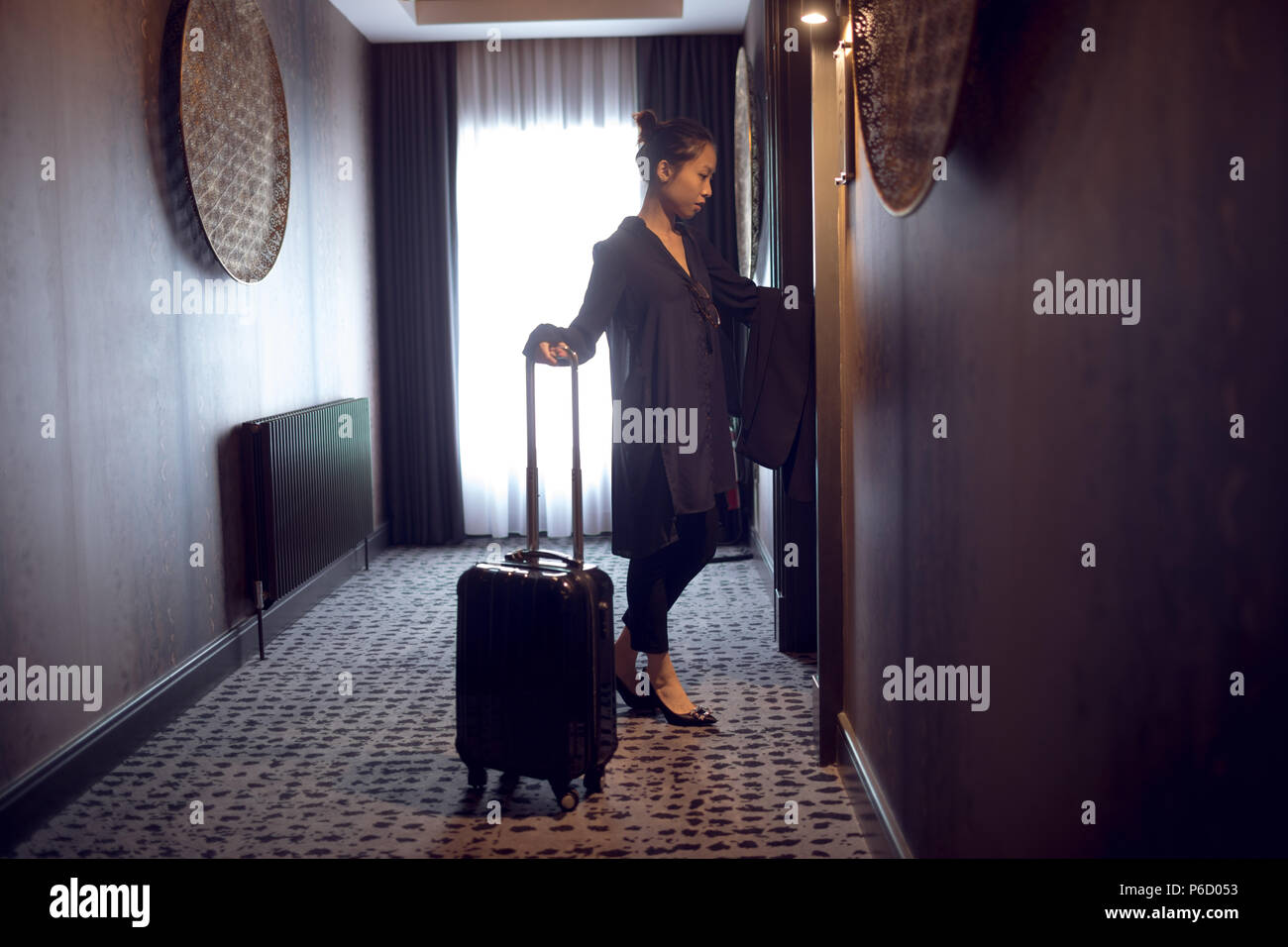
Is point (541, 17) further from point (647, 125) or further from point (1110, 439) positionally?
point (1110, 439)

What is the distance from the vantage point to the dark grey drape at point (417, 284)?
5.36m

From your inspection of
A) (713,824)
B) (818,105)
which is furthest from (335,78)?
(713,824)

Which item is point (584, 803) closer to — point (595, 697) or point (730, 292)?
point (595, 697)

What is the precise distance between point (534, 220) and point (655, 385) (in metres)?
3.10

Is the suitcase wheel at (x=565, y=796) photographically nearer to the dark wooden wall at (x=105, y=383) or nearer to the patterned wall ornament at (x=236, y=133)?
the dark wooden wall at (x=105, y=383)

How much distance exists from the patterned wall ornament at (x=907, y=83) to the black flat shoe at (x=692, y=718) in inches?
56.5

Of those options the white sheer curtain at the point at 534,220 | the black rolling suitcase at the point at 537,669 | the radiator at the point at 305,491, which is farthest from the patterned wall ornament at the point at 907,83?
the white sheer curtain at the point at 534,220

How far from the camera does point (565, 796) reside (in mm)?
2203

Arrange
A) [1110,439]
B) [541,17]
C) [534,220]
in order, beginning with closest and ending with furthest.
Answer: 1. [1110,439]
2. [541,17]
3. [534,220]

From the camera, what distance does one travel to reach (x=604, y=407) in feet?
18.1

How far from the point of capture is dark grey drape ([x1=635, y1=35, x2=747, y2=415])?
5.34m

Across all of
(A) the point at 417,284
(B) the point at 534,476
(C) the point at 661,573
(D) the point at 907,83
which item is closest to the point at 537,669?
(B) the point at 534,476

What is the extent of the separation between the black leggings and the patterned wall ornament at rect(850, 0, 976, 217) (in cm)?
110
